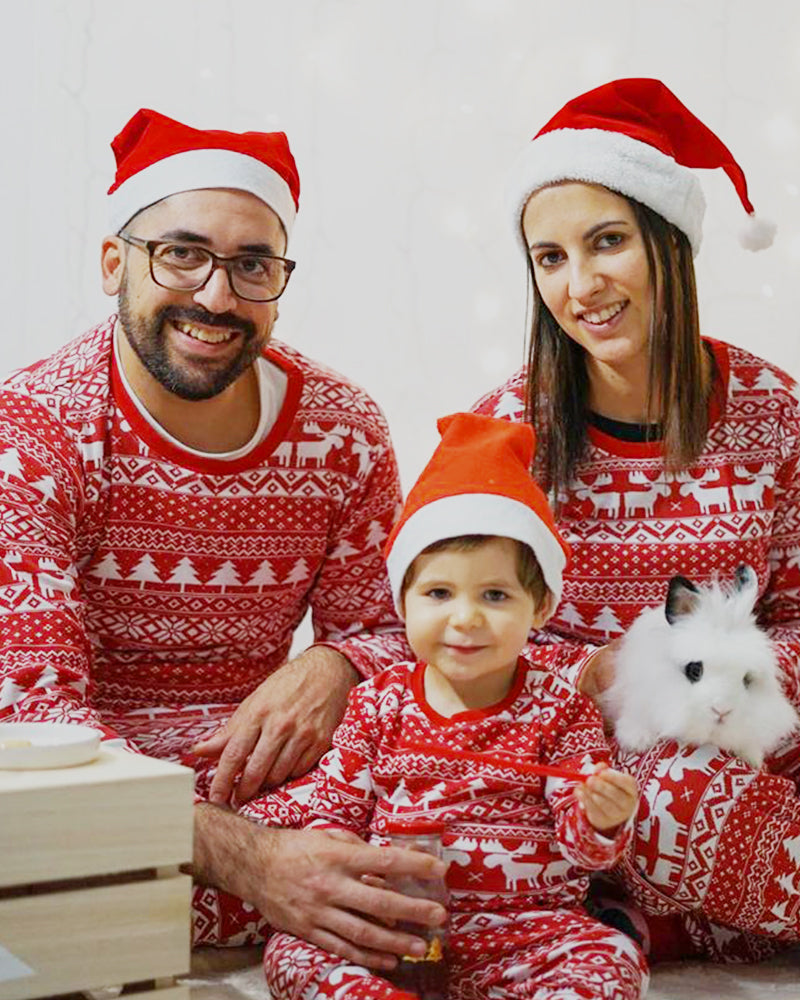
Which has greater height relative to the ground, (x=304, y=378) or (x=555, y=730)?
(x=304, y=378)

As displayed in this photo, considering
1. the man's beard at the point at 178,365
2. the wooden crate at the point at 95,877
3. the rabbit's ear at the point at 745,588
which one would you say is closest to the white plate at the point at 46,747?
the wooden crate at the point at 95,877

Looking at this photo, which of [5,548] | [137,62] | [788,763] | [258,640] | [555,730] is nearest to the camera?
[555,730]

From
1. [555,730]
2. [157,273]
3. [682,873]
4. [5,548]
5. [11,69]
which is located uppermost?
[11,69]

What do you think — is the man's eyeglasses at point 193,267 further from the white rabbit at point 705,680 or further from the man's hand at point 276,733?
the white rabbit at point 705,680

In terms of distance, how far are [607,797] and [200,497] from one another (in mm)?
799

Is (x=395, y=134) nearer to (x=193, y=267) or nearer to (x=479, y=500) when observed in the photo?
(x=193, y=267)

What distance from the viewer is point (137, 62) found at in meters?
3.14

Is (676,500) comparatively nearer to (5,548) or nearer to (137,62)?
(5,548)

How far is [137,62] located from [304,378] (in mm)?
1131

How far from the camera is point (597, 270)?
2129 millimetres

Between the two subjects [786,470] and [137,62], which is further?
[137,62]

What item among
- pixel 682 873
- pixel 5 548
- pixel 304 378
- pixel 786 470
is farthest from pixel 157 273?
pixel 682 873

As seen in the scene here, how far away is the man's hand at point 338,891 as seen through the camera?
1718 millimetres

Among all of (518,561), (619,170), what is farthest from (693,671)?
(619,170)
